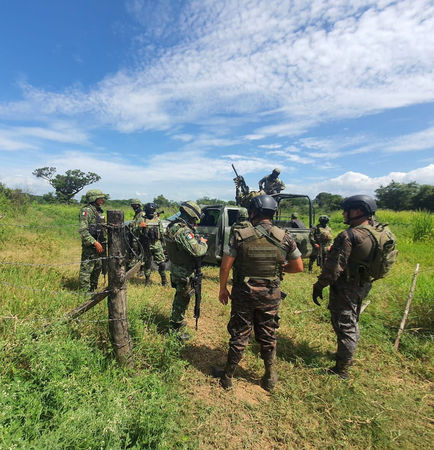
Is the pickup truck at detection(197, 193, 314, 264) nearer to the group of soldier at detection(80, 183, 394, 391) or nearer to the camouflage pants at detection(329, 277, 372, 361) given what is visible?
the group of soldier at detection(80, 183, 394, 391)

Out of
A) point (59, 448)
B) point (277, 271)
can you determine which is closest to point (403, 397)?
point (277, 271)

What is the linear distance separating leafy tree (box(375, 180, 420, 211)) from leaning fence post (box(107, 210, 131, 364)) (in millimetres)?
33981

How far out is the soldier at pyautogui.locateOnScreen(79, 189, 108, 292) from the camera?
174 inches

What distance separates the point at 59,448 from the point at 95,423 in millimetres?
223

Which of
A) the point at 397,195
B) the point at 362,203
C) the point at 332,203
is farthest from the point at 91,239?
the point at 397,195

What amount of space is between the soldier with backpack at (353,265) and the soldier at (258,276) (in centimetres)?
45

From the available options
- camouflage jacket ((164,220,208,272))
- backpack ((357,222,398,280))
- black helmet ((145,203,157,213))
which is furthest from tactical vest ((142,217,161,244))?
backpack ((357,222,398,280))

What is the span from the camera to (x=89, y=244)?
447 centimetres

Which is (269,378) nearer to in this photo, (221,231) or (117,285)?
(117,285)

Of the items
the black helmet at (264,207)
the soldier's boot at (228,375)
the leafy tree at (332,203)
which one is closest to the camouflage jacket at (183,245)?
the black helmet at (264,207)

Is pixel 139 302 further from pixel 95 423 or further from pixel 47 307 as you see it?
pixel 95 423

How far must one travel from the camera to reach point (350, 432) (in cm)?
218

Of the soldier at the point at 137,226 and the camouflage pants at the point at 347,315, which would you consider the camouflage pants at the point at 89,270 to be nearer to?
the soldier at the point at 137,226

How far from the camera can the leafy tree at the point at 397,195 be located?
2813 centimetres
